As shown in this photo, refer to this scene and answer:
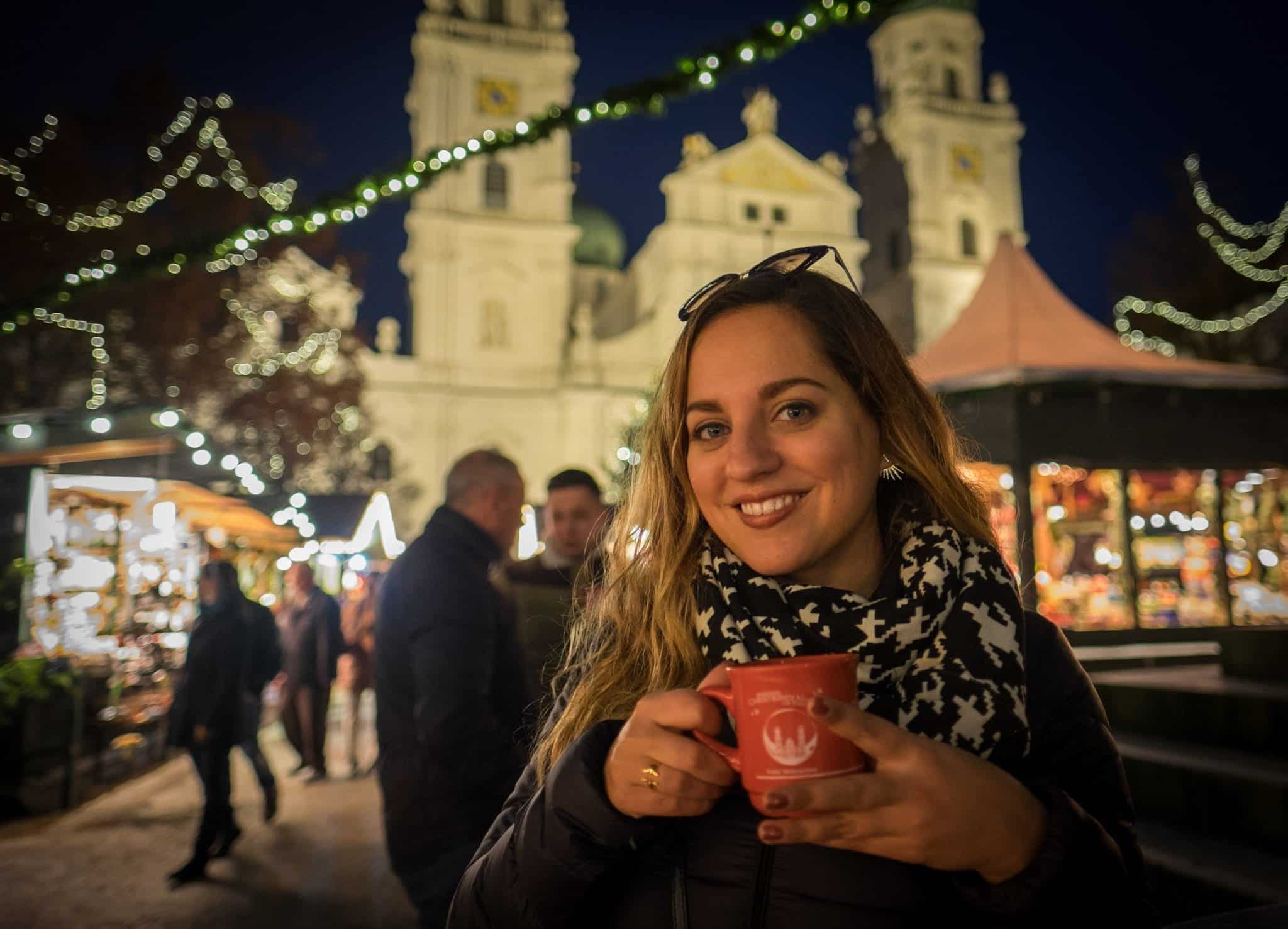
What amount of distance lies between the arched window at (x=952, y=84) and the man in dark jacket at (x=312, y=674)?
41469 mm

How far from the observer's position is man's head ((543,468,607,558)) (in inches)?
157

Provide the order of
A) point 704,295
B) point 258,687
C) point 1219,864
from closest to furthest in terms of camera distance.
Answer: point 704,295 < point 1219,864 < point 258,687

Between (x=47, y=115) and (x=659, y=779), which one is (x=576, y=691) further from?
(x=47, y=115)

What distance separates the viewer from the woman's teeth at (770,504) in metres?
1.20

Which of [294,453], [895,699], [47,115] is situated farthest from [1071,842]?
[294,453]

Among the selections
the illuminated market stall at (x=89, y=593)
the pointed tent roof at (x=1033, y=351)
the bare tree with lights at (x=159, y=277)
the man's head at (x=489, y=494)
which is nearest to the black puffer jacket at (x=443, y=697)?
the man's head at (x=489, y=494)

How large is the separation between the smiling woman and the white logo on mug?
0.06ft

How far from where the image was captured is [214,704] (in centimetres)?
570

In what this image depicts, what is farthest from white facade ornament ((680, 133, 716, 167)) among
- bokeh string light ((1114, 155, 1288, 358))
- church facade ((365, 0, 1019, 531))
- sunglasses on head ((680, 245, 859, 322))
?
sunglasses on head ((680, 245, 859, 322))

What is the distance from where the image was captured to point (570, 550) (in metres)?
3.98

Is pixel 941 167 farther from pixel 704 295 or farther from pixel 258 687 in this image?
pixel 704 295

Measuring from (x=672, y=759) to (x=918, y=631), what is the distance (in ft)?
1.47

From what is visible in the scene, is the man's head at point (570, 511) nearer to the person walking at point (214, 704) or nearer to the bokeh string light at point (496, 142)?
the bokeh string light at point (496, 142)

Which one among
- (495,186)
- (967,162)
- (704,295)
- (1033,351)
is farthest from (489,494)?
(967,162)
